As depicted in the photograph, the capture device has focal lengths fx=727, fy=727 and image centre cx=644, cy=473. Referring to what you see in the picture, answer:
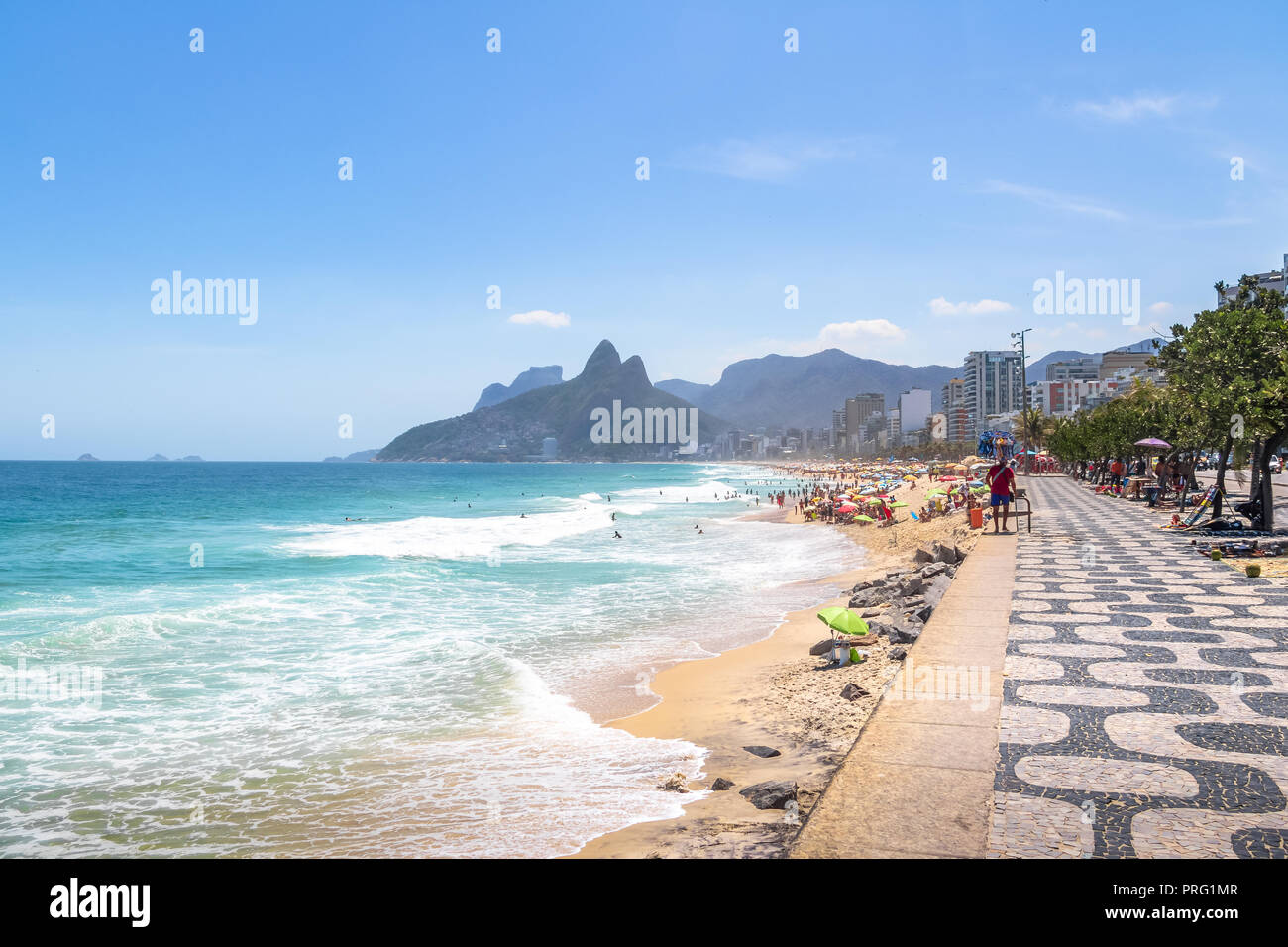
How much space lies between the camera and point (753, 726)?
887cm

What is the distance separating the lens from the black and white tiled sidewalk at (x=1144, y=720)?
13.2 ft

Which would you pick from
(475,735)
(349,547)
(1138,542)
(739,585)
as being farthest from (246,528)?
(1138,542)

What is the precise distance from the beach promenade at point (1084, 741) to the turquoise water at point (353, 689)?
2.67 m

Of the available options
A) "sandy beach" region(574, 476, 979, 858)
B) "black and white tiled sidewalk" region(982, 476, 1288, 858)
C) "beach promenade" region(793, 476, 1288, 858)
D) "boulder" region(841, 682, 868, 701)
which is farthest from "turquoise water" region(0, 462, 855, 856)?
"black and white tiled sidewalk" region(982, 476, 1288, 858)

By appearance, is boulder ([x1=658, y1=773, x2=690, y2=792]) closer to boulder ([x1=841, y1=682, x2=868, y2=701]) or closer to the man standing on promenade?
boulder ([x1=841, y1=682, x2=868, y2=701])

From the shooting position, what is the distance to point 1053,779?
472cm

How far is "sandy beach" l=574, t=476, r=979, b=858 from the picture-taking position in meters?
5.53

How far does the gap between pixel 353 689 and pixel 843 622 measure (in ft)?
25.0

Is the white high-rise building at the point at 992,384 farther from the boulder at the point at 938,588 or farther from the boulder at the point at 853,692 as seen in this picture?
the boulder at the point at 853,692
